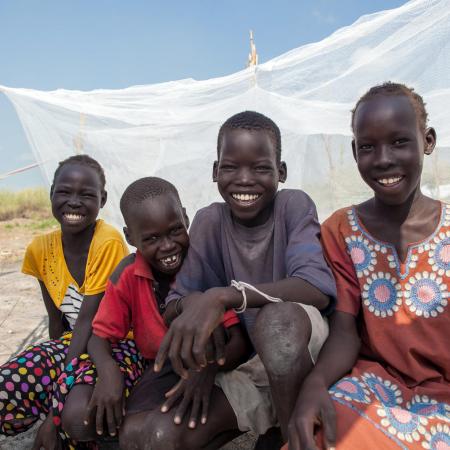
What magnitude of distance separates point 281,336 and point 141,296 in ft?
1.98

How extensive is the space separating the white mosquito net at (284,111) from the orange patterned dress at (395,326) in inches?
66.1

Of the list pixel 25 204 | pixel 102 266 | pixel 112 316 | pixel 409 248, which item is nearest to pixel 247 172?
pixel 409 248

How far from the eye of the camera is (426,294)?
4.33 ft

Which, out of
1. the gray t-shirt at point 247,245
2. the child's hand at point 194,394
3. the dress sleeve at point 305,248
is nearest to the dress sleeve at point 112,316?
the gray t-shirt at point 247,245

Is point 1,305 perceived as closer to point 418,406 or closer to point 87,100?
point 87,100

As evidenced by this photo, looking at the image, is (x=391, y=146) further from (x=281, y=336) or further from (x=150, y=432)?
(x=150, y=432)

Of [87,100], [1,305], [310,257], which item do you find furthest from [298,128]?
[1,305]

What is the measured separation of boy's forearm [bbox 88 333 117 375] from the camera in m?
1.51

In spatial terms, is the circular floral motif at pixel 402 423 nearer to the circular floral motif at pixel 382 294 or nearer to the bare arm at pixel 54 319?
the circular floral motif at pixel 382 294

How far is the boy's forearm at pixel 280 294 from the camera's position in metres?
1.20

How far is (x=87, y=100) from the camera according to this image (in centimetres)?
403

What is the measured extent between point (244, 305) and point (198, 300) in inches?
4.6

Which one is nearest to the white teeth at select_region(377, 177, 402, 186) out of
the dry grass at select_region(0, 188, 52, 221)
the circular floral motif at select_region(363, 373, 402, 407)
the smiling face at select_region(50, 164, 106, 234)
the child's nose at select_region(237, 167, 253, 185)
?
the child's nose at select_region(237, 167, 253, 185)

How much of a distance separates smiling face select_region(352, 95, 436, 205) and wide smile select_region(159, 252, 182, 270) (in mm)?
626
